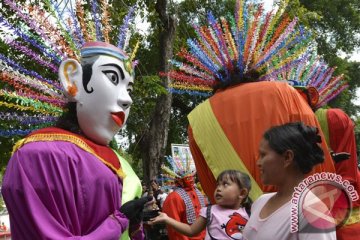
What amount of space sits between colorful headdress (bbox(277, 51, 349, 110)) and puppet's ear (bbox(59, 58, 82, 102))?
1.89m

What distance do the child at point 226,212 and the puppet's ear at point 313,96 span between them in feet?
3.14

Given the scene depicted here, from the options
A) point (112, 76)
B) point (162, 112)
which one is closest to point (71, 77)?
point (112, 76)

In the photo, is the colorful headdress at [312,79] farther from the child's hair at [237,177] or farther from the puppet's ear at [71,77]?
the puppet's ear at [71,77]

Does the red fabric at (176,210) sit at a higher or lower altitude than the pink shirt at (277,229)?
lower

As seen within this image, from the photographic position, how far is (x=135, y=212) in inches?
92.0

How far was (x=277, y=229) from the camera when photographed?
173cm

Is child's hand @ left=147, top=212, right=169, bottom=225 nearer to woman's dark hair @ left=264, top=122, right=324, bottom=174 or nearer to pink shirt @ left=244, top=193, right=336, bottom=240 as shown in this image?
pink shirt @ left=244, top=193, right=336, bottom=240

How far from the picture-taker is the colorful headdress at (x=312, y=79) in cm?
373

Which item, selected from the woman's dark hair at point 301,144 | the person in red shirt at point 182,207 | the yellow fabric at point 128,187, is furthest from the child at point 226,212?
the person in red shirt at point 182,207

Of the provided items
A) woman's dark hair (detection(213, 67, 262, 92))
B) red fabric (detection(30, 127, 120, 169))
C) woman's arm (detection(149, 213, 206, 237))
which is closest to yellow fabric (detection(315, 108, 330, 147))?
woman's dark hair (detection(213, 67, 262, 92))

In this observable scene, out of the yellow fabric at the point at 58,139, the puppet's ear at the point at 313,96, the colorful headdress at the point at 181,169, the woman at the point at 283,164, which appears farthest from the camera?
the colorful headdress at the point at 181,169

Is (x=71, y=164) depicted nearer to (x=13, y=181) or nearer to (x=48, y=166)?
(x=48, y=166)

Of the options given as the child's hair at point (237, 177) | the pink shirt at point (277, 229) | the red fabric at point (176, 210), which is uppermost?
the pink shirt at point (277, 229)

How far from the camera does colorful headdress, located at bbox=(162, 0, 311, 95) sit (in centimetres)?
360
